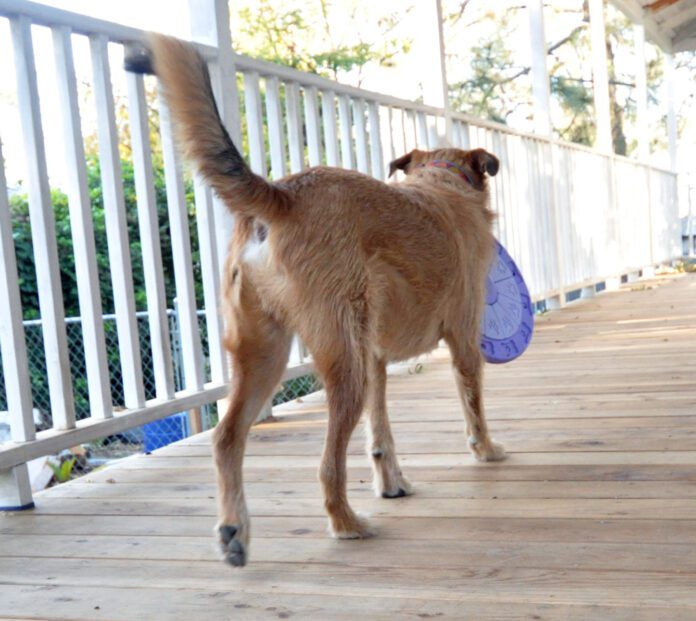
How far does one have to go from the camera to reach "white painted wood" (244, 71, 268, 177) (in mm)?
3807

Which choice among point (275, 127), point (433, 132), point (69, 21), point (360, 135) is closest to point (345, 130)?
→ point (360, 135)

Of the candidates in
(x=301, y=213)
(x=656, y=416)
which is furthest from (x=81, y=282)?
(x=656, y=416)

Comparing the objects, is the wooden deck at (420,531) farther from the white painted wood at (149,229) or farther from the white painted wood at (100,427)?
the white painted wood at (149,229)

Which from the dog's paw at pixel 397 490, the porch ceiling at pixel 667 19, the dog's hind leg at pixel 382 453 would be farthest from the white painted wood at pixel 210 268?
the porch ceiling at pixel 667 19

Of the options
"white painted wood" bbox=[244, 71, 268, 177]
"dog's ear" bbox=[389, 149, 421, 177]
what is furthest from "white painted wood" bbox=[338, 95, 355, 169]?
"dog's ear" bbox=[389, 149, 421, 177]

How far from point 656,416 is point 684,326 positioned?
290 cm

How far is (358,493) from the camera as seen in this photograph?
2.52 m

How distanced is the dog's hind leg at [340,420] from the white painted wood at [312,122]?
2412 millimetres

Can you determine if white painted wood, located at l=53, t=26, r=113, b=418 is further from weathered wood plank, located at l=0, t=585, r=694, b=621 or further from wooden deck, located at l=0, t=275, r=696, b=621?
weathered wood plank, located at l=0, t=585, r=694, b=621

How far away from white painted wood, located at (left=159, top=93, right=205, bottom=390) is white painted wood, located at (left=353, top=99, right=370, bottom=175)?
5.29 ft

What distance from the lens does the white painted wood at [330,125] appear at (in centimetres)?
441

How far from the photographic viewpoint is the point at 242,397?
2172mm

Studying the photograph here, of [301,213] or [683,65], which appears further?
[683,65]

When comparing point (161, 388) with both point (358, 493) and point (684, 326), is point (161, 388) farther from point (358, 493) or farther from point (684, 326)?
point (684, 326)
